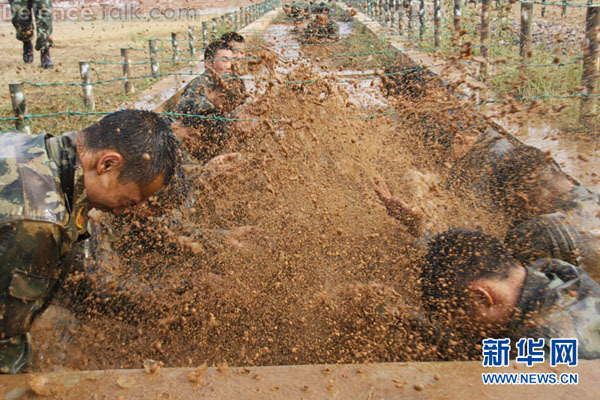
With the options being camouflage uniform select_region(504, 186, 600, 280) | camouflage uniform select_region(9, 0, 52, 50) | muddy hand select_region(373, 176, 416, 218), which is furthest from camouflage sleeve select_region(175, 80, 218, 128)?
camouflage uniform select_region(9, 0, 52, 50)

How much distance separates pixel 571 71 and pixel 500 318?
4.74 m

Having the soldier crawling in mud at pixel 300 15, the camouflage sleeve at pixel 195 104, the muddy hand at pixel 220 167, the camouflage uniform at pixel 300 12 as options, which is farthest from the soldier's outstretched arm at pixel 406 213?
the camouflage uniform at pixel 300 12

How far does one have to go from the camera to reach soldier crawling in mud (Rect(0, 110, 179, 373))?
173 cm

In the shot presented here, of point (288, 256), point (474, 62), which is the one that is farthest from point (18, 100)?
point (474, 62)

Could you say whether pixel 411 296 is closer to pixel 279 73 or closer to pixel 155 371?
pixel 155 371

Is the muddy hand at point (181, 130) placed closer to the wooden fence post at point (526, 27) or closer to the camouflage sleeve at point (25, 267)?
the camouflage sleeve at point (25, 267)

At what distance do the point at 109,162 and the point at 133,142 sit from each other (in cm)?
13

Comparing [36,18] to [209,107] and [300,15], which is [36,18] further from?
[300,15]

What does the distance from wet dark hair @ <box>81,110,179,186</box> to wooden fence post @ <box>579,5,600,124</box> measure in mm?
4469

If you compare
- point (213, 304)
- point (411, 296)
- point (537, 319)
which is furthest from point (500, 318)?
point (213, 304)

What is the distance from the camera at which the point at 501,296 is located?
233 cm

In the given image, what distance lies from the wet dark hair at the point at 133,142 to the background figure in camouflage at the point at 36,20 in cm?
844

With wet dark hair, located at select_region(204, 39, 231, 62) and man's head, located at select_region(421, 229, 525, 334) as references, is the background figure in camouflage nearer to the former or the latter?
wet dark hair, located at select_region(204, 39, 231, 62)

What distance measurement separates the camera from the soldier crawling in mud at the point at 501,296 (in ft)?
7.08
